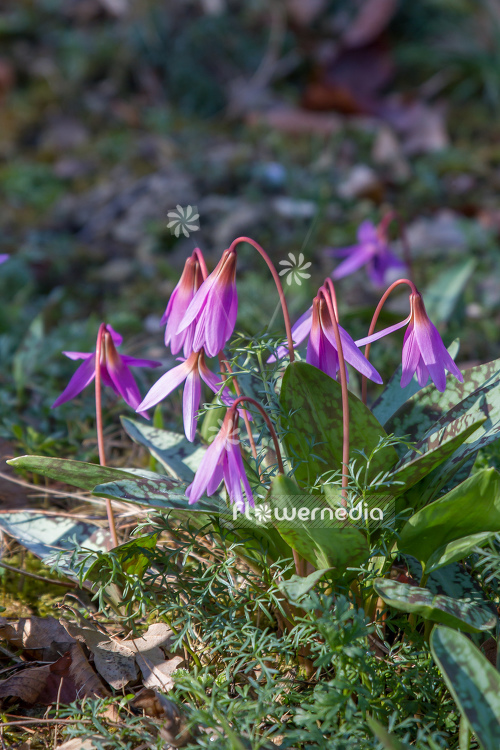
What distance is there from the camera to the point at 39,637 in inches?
49.5

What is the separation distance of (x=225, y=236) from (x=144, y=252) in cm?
39

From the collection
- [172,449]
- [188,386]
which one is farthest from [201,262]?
[172,449]

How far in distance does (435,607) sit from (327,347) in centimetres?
44

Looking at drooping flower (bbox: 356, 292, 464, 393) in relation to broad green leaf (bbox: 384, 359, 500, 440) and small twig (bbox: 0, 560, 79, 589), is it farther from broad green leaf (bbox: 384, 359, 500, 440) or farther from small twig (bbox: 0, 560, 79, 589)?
small twig (bbox: 0, 560, 79, 589)

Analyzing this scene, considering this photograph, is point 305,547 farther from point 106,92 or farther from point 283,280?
point 106,92

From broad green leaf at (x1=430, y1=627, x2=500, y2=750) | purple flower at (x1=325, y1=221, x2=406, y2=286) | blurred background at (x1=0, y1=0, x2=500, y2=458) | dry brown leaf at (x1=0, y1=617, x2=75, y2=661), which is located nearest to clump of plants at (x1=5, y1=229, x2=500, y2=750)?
broad green leaf at (x1=430, y1=627, x2=500, y2=750)

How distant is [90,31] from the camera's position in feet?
15.1

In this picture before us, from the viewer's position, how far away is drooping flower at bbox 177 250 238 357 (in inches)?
39.8

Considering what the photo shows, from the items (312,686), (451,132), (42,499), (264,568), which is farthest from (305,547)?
(451,132)

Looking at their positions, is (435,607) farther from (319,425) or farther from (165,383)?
(165,383)

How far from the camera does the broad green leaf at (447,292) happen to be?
2.19m

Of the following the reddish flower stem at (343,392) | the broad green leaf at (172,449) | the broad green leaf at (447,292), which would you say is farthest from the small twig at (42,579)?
the broad green leaf at (447,292)

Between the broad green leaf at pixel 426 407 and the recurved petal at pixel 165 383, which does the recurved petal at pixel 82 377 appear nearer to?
the recurved petal at pixel 165 383

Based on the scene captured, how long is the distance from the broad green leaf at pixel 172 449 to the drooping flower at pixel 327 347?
37 centimetres
